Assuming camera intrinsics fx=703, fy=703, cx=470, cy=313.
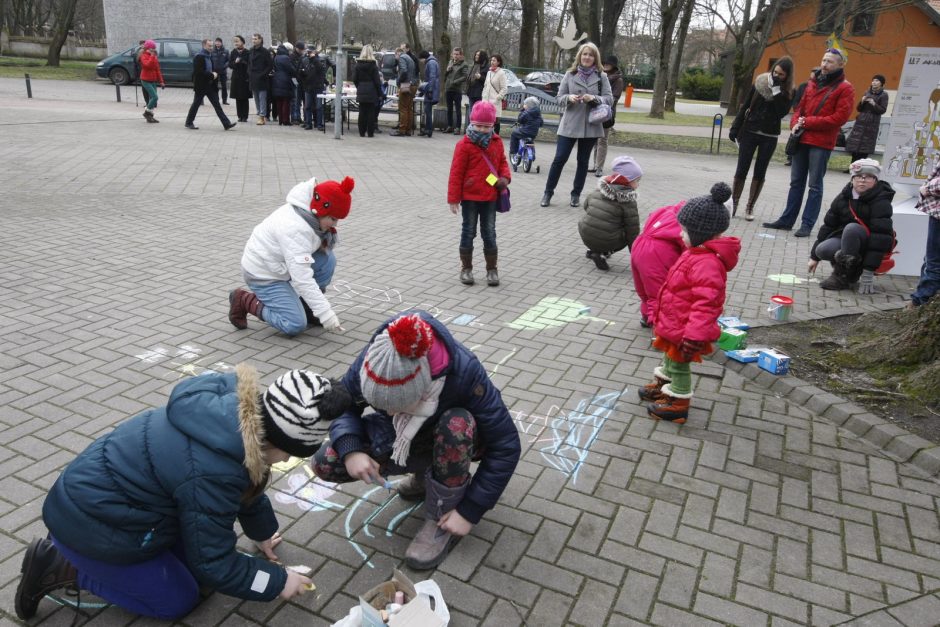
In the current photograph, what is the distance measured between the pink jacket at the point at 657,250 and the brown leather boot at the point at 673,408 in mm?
1116

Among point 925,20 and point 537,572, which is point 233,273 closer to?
point 537,572

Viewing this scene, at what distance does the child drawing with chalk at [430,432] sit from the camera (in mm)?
2289

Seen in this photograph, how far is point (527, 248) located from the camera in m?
7.37

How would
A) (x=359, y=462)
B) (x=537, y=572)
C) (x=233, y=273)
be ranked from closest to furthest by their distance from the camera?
1. (x=359, y=462)
2. (x=537, y=572)
3. (x=233, y=273)

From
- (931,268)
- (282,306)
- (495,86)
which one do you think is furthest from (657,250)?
(495,86)

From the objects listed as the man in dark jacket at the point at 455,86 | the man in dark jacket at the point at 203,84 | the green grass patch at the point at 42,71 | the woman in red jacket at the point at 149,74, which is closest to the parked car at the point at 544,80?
the man in dark jacket at the point at 455,86

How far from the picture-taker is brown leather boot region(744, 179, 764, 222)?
885 cm

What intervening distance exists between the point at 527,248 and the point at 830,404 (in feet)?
12.7

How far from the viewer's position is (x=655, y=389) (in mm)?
4074

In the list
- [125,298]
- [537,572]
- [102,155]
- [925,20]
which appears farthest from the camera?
[925,20]

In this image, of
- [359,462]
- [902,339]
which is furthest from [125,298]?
[902,339]

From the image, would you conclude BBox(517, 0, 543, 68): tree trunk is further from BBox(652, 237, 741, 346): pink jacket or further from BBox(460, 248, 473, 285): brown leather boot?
BBox(652, 237, 741, 346): pink jacket

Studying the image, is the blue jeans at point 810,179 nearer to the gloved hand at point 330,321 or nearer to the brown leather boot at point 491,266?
the brown leather boot at point 491,266

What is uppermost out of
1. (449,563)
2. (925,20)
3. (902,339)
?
(925,20)
